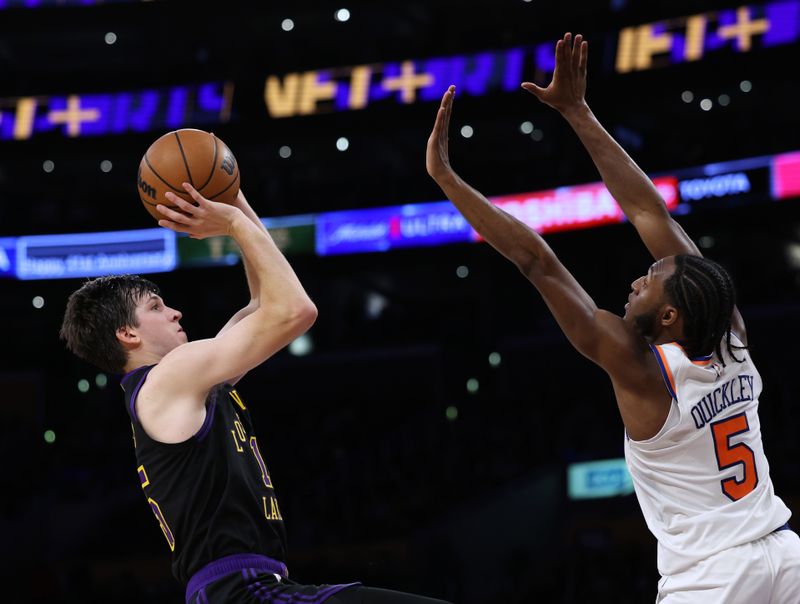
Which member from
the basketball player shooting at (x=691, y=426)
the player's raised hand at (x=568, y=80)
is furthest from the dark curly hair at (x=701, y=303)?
the player's raised hand at (x=568, y=80)

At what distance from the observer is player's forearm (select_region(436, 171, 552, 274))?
3.55m

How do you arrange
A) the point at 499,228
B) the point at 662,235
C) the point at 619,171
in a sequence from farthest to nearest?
1. the point at 619,171
2. the point at 662,235
3. the point at 499,228

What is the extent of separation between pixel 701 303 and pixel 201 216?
5.74 feet

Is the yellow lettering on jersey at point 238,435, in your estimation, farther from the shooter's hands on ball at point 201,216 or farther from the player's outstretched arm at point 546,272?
the player's outstretched arm at point 546,272

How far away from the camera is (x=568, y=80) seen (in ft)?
12.8

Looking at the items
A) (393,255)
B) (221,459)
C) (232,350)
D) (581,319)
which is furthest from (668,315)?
(393,255)

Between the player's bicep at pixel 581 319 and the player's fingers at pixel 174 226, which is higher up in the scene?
the player's fingers at pixel 174 226

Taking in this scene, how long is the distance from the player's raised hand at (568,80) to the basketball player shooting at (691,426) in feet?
2.47

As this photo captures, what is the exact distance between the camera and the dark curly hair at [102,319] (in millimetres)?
3504

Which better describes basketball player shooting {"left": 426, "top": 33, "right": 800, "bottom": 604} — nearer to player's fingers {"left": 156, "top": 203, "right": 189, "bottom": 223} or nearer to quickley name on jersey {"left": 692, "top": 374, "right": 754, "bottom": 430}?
quickley name on jersey {"left": 692, "top": 374, "right": 754, "bottom": 430}

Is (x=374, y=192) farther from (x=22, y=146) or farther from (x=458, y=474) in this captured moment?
(x=22, y=146)

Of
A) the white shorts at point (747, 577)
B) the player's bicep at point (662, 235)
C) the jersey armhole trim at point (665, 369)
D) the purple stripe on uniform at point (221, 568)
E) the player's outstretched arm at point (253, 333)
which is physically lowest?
the white shorts at point (747, 577)

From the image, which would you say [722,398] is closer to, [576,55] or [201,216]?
[576,55]

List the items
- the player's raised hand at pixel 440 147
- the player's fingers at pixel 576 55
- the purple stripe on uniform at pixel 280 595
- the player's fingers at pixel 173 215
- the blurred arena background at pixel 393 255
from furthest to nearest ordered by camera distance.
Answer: the blurred arena background at pixel 393 255
the player's fingers at pixel 576 55
the player's raised hand at pixel 440 147
the player's fingers at pixel 173 215
the purple stripe on uniform at pixel 280 595
